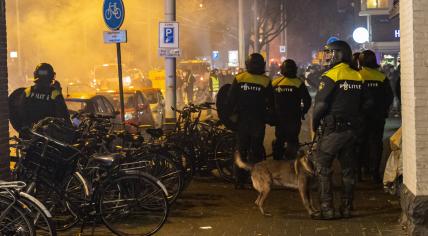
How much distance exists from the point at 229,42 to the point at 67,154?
57.5 meters

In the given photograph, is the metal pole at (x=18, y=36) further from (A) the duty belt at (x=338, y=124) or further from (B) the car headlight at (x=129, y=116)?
(A) the duty belt at (x=338, y=124)

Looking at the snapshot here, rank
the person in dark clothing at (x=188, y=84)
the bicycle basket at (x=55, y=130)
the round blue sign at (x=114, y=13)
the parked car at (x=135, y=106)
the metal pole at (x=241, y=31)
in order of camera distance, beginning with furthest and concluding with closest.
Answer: the person in dark clothing at (x=188, y=84) < the metal pole at (x=241, y=31) < the parked car at (x=135, y=106) < the round blue sign at (x=114, y=13) < the bicycle basket at (x=55, y=130)

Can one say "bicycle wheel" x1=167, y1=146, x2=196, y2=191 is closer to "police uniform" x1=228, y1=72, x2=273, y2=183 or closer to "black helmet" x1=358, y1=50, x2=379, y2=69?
"police uniform" x1=228, y1=72, x2=273, y2=183

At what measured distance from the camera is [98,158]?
6.80 meters

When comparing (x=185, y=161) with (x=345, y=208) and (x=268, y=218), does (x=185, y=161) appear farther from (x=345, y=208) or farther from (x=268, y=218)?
(x=345, y=208)

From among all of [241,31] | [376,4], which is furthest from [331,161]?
[376,4]

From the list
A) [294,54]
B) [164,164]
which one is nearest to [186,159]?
[164,164]

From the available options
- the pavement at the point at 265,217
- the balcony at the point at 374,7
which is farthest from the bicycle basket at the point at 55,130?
the balcony at the point at 374,7

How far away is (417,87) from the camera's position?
628 centimetres

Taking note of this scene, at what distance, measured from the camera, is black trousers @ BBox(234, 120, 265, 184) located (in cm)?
915

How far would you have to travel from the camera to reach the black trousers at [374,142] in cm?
974

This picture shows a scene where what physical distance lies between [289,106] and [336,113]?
2652 millimetres

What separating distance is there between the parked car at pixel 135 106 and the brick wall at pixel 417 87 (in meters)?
9.49

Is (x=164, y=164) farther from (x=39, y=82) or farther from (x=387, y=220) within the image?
(x=387, y=220)
